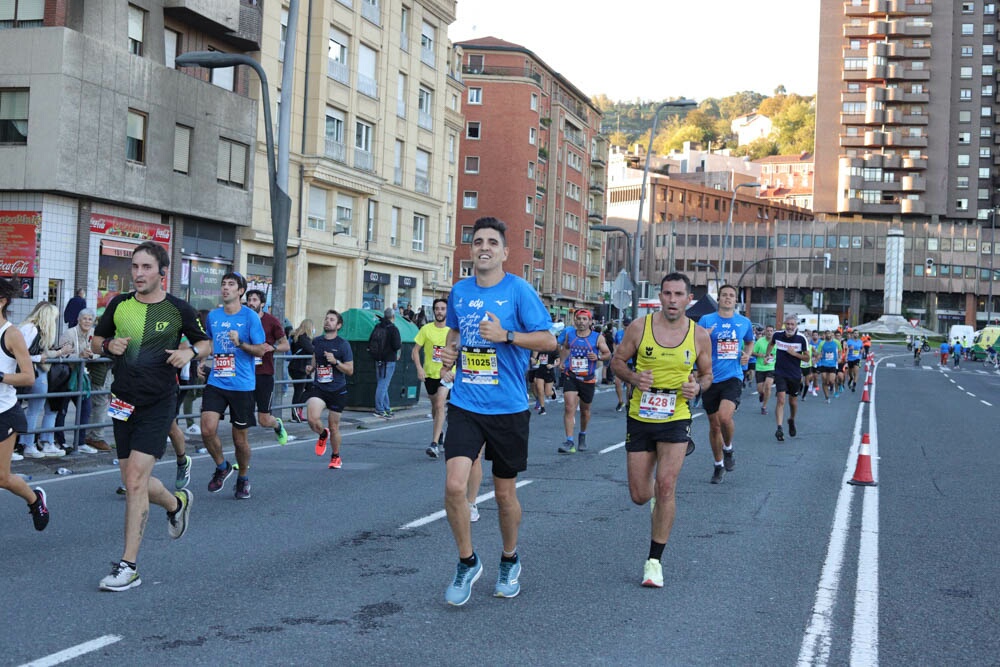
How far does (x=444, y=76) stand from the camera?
152ft

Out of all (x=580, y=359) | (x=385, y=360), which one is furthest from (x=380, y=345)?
(x=580, y=359)

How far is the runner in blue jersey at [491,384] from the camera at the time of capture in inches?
228

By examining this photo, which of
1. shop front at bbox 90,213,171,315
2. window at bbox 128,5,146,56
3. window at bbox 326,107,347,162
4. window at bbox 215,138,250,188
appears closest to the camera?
shop front at bbox 90,213,171,315

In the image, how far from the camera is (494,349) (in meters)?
5.88

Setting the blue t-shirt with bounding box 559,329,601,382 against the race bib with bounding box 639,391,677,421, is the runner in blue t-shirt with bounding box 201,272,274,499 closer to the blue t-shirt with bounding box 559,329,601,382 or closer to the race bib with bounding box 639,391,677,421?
the race bib with bounding box 639,391,677,421

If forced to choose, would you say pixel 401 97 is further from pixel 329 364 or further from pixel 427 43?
pixel 329 364

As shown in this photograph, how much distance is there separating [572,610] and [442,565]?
1329mm

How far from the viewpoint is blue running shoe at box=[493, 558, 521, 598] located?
6.03 metres

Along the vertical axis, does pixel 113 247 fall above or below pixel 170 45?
below

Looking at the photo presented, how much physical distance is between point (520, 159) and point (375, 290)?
31.0 metres

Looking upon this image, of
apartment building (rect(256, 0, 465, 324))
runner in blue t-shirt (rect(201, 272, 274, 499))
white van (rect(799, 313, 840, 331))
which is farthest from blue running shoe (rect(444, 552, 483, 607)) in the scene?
white van (rect(799, 313, 840, 331))

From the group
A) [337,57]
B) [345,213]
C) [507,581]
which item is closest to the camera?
[507,581]

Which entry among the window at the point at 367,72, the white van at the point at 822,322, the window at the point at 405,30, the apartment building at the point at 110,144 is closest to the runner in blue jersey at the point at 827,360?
the apartment building at the point at 110,144

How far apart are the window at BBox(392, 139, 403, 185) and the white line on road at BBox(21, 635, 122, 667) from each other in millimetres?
37936
